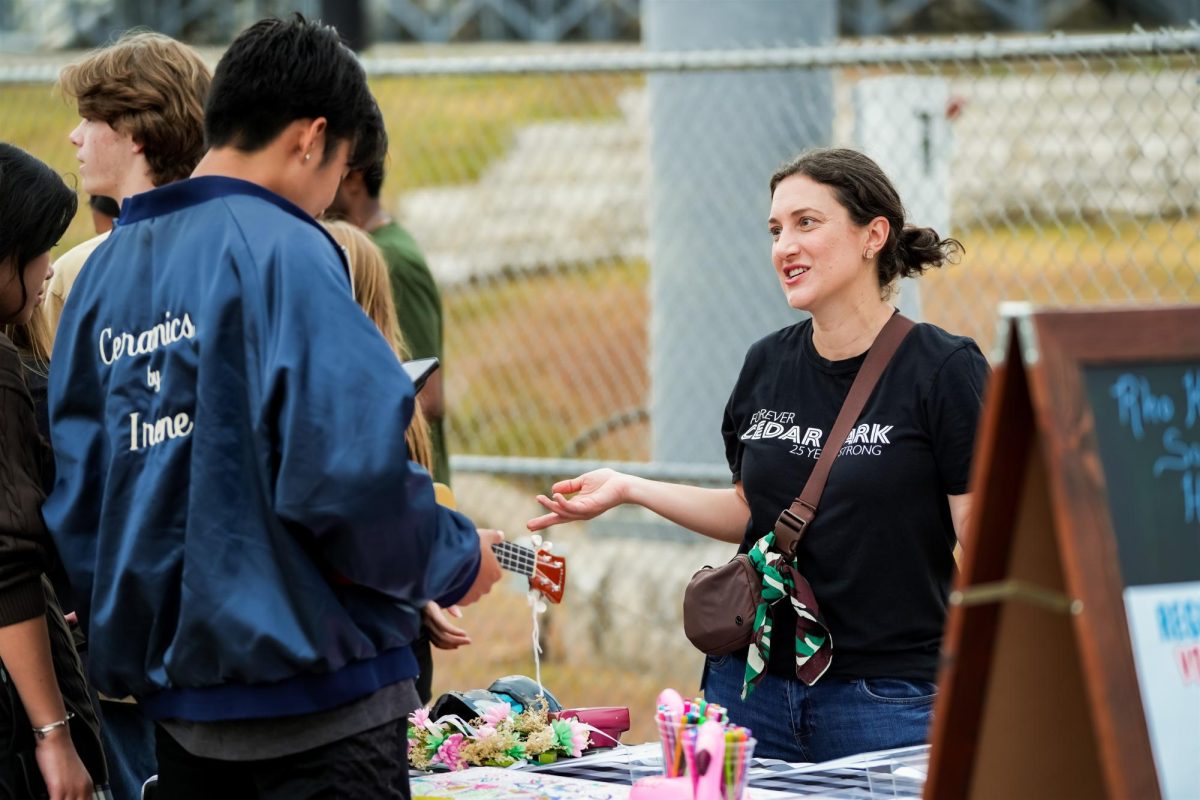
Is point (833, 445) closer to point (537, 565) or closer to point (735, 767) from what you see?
point (537, 565)

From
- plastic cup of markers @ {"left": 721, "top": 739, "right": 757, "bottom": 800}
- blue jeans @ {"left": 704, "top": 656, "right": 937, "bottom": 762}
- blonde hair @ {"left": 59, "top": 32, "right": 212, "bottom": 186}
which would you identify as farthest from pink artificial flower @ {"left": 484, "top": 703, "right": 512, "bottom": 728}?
blonde hair @ {"left": 59, "top": 32, "right": 212, "bottom": 186}

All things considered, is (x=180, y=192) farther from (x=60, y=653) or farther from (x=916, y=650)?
(x=916, y=650)

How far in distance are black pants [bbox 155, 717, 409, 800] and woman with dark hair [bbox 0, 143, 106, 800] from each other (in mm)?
335

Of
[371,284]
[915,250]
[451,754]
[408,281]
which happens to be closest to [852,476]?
[915,250]

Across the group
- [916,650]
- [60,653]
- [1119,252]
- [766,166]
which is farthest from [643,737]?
[1119,252]

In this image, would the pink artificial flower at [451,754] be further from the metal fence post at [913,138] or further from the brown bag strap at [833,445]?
the metal fence post at [913,138]

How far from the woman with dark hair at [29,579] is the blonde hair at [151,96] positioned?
0.42 metres

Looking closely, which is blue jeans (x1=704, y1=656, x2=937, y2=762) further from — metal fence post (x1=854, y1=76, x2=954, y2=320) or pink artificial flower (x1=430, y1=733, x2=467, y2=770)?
metal fence post (x1=854, y1=76, x2=954, y2=320)

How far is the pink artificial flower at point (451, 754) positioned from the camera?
9.69ft

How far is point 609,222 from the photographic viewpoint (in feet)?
41.2

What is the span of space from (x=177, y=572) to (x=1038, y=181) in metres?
11.4

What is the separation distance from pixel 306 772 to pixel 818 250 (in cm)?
162

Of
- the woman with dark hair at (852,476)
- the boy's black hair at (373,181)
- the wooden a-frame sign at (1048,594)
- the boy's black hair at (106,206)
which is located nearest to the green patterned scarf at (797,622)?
the woman with dark hair at (852,476)

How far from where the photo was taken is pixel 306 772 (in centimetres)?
229
